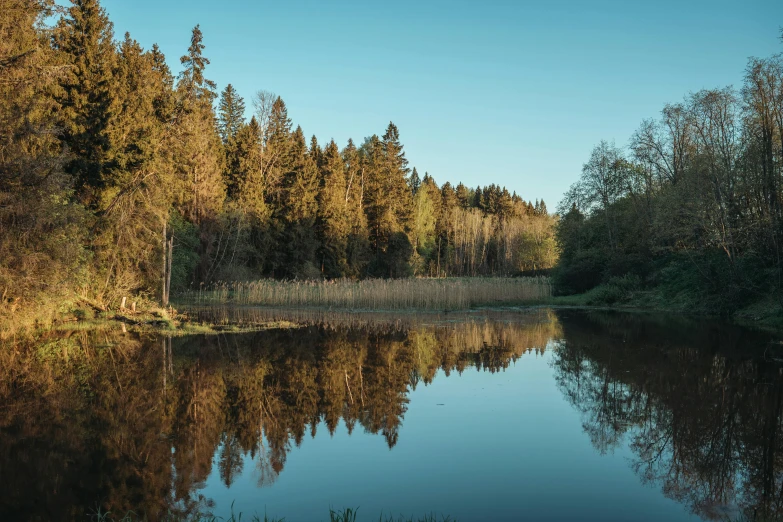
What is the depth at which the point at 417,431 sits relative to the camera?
27.0 ft

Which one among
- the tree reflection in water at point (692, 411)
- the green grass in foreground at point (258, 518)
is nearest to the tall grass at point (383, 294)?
the tree reflection in water at point (692, 411)

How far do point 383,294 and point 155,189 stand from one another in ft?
36.3

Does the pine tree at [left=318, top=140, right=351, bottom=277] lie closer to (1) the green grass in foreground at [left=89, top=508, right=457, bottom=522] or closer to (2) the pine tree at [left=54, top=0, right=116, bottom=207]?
(2) the pine tree at [left=54, top=0, right=116, bottom=207]

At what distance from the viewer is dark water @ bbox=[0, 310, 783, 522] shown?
5746mm

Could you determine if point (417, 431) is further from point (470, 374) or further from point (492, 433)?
point (470, 374)

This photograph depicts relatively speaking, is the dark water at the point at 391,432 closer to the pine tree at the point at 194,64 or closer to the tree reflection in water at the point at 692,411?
the tree reflection in water at the point at 692,411

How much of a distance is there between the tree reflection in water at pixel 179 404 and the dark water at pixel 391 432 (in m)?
0.04

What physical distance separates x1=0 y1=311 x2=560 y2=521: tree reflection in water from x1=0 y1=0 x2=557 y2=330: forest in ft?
10.9

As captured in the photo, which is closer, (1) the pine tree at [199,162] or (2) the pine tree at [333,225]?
(1) the pine tree at [199,162]

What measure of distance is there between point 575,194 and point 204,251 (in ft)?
80.8

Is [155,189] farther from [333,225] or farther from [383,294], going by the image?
[333,225]

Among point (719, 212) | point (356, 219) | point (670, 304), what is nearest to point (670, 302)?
point (670, 304)

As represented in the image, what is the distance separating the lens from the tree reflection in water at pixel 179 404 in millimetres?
5965

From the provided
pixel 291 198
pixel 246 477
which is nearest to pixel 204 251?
pixel 291 198
